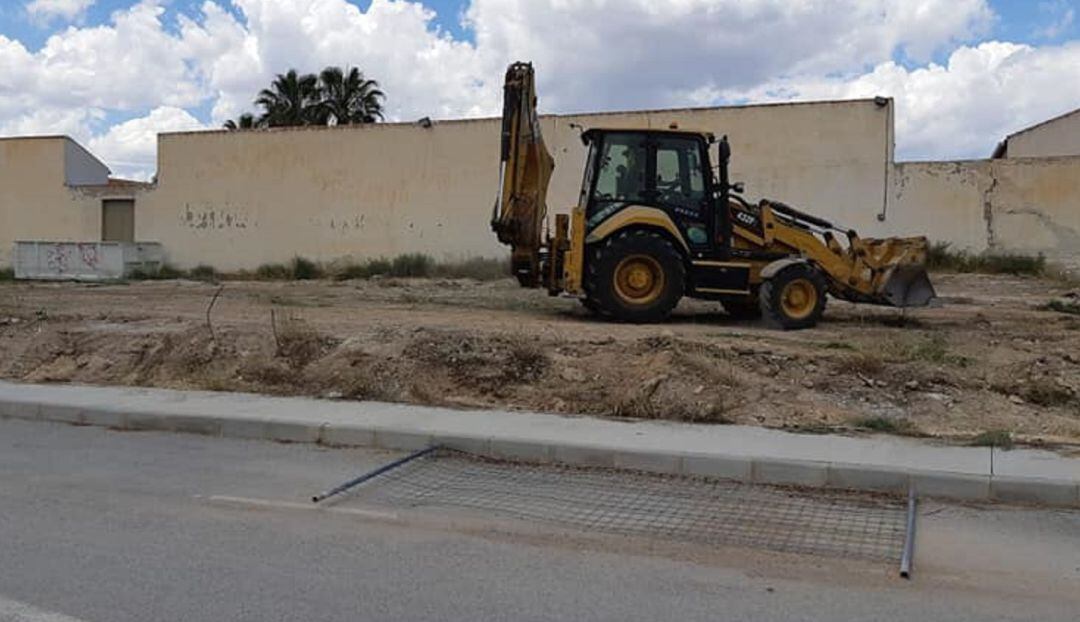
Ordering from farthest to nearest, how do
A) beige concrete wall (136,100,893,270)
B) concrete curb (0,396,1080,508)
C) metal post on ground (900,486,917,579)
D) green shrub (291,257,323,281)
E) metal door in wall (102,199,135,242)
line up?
metal door in wall (102,199,135,242) → green shrub (291,257,323,281) → beige concrete wall (136,100,893,270) → concrete curb (0,396,1080,508) → metal post on ground (900,486,917,579)

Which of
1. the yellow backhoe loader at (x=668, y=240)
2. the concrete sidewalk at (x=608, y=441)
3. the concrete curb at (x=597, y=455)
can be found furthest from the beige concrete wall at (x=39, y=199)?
the concrete curb at (x=597, y=455)

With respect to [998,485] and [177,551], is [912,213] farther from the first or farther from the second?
[177,551]

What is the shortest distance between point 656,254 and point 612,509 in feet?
25.9

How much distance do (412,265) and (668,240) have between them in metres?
19.7

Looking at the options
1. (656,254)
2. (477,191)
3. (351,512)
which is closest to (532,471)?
(351,512)

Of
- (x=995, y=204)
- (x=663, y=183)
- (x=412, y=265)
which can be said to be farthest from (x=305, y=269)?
(x=663, y=183)

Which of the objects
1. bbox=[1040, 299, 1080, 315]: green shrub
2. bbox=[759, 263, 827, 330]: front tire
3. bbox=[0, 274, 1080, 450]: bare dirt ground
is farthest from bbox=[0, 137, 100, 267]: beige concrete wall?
bbox=[1040, 299, 1080, 315]: green shrub

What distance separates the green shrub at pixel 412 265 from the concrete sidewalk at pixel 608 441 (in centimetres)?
2130

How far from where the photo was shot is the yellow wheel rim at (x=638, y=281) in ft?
49.4

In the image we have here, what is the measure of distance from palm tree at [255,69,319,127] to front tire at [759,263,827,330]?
40.5 m

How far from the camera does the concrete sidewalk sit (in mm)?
7859

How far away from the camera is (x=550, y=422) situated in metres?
10.1

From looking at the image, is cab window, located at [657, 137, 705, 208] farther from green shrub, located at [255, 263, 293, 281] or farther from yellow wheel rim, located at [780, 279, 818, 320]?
green shrub, located at [255, 263, 293, 281]

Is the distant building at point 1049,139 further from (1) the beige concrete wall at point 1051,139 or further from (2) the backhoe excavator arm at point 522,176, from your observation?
(2) the backhoe excavator arm at point 522,176
